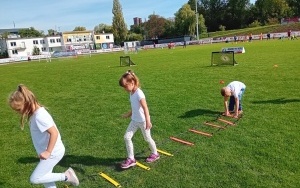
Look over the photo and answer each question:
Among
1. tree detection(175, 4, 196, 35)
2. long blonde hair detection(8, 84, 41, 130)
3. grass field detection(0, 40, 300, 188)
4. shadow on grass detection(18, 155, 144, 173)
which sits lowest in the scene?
shadow on grass detection(18, 155, 144, 173)

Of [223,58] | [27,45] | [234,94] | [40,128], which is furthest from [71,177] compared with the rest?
[27,45]

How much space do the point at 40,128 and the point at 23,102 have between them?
0.41 metres

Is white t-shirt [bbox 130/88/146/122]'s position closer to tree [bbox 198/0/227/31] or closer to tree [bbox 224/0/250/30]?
tree [bbox 224/0/250/30]

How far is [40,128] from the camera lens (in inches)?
158

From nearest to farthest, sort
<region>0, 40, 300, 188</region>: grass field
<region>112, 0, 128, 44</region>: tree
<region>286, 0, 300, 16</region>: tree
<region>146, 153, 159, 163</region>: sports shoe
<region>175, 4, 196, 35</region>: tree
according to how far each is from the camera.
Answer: <region>0, 40, 300, 188</region>: grass field
<region>146, 153, 159, 163</region>: sports shoe
<region>175, 4, 196, 35</region>: tree
<region>286, 0, 300, 16</region>: tree
<region>112, 0, 128, 44</region>: tree

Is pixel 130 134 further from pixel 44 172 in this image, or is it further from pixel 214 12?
pixel 214 12

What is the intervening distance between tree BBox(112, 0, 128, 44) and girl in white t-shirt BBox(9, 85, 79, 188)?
328ft

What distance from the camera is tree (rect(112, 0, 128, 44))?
101m

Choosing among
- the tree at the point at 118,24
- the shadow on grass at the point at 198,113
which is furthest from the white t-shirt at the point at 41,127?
the tree at the point at 118,24

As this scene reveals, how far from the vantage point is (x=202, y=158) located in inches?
229

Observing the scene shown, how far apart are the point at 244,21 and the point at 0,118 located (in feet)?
321

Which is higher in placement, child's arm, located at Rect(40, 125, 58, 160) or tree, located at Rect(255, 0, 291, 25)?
tree, located at Rect(255, 0, 291, 25)

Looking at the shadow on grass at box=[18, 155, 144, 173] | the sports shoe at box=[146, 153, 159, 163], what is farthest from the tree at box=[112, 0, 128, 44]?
the sports shoe at box=[146, 153, 159, 163]

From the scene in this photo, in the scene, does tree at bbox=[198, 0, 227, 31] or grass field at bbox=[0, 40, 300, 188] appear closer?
grass field at bbox=[0, 40, 300, 188]
